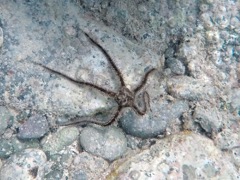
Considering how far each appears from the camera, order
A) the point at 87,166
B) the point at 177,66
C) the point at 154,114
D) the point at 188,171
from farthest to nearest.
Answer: the point at 177,66 → the point at 154,114 → the point at 87,166 → the point at 188,171

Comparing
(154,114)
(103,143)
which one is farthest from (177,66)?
(103,143)

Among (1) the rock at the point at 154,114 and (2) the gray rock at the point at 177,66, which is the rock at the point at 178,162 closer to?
(1) the rock at the point at 154,114

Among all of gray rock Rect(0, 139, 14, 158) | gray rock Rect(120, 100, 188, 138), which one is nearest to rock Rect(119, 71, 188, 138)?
gray rock Rect(120, 100, 188, 138)

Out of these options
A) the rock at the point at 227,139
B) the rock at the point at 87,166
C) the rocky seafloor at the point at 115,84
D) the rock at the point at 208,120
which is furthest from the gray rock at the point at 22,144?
the rock at the point at 227,139

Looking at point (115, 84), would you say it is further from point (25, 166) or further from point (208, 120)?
point (25, 166)

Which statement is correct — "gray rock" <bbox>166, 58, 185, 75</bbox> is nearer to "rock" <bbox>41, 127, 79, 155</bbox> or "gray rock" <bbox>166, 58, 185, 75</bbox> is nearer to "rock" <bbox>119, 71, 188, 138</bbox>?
"rock" <bbox>119, 71, 188, 138</bbox>

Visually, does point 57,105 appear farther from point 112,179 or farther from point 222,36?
point 222,36
